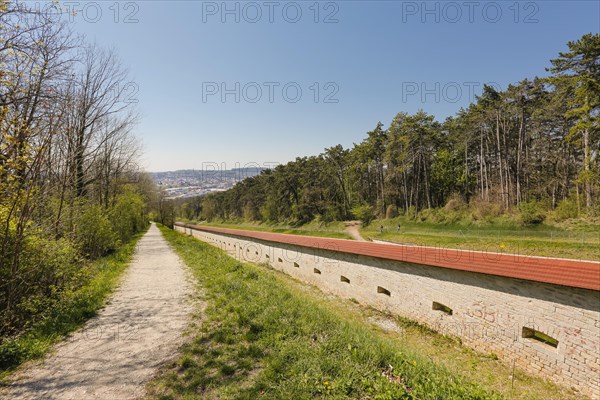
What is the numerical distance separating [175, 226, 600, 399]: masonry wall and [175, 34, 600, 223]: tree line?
20.2m

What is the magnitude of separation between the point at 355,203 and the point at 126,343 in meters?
44.3

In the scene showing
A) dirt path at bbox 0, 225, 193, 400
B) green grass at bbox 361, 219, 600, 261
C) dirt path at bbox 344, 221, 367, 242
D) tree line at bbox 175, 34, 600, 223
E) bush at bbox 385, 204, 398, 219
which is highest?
tree line at bbox 175, 34, 600, 223

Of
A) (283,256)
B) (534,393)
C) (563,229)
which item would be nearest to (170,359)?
(534,393)

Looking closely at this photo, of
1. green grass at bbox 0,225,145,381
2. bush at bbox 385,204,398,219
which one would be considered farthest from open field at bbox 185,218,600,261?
green grass at bbox 0,225,145,381

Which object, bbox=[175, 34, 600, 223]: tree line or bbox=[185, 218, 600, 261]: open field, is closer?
bbox=[185, 218, 600, 261]: open field

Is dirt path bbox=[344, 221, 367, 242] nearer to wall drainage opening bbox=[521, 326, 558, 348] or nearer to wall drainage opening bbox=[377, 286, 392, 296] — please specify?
wall drainage opening bbox=[377, 286, 392, 296]

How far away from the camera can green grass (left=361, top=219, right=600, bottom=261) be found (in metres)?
15.5

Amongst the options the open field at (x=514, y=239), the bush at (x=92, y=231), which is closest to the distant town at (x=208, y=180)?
the bush at (x=92, y=231)

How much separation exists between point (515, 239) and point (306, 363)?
2170 centimetres

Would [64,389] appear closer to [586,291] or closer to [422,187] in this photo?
[586,291]

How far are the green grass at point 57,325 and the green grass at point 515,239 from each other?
68.4 ft

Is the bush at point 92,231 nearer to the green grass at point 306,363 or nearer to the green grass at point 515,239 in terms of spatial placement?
the green grass at point 306,363

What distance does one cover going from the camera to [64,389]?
3811 millimetres

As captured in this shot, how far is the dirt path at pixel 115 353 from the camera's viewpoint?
3.81 meters
